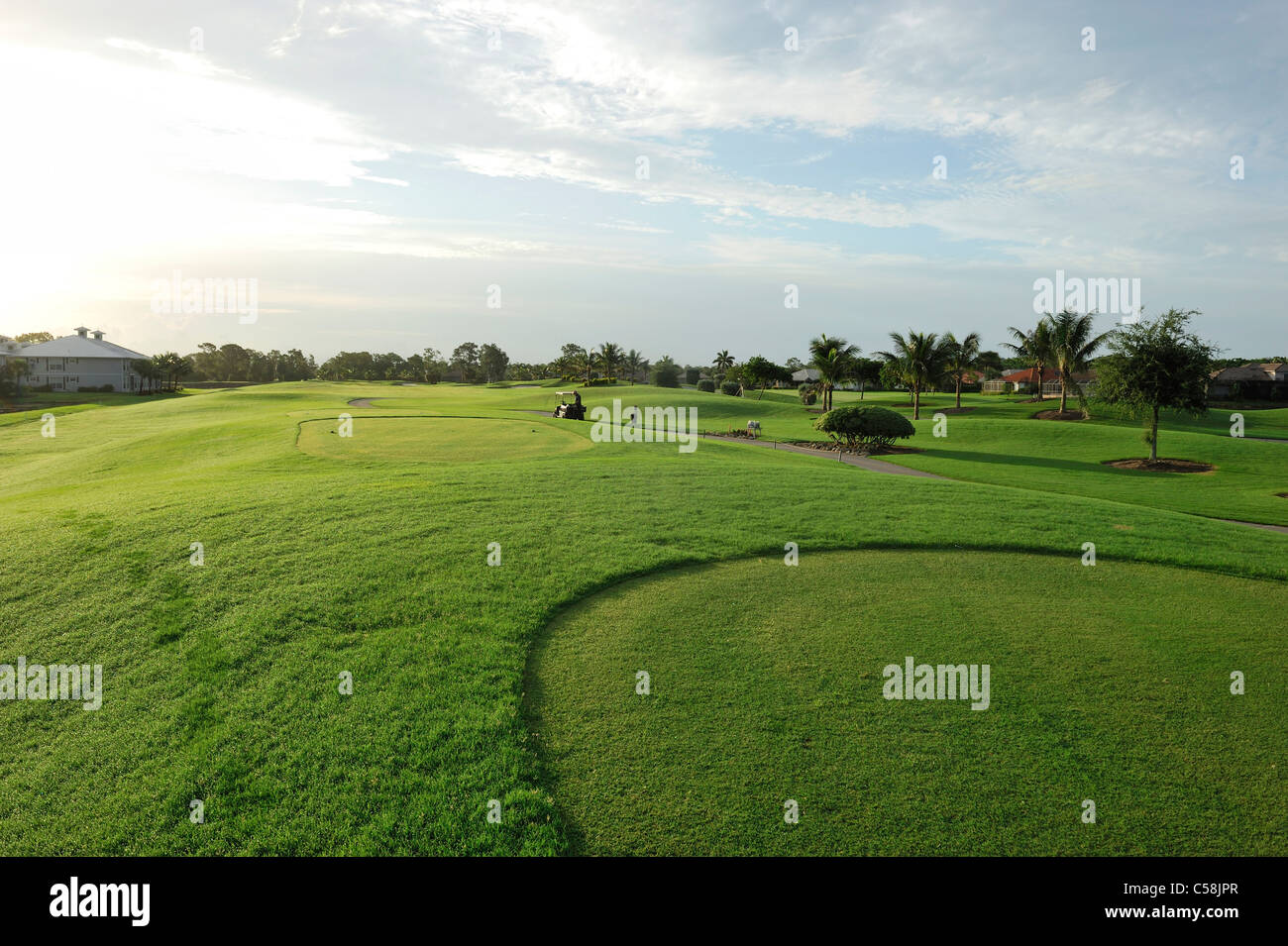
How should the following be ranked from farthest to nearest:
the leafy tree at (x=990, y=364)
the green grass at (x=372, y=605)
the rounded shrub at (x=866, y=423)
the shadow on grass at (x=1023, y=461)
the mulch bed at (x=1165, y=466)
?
the leafy tree at (x=990, y=364) < the rounded shrub at (x=866, y=423) < the shadow on grass at (x=1023, y=461) < the mulch bed at (x=1165, y=466) < the green grass at (x=372, y=605)

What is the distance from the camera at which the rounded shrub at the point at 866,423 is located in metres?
43.2

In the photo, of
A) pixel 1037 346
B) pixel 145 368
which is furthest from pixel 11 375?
pixel 1037 346

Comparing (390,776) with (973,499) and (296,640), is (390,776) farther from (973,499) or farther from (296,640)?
(973,499)

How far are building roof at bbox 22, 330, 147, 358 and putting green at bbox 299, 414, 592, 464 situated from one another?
10094 centimetres

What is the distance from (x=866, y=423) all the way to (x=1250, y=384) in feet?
210

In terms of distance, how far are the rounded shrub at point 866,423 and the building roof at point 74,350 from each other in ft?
394

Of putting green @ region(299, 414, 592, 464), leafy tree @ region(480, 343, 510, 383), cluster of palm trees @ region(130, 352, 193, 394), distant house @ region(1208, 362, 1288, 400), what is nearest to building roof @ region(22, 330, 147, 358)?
cluster of palm trees @ region(130, 352, 193, 394)

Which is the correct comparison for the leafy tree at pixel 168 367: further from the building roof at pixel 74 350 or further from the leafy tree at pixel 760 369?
the leafy tree at pixel 760 369

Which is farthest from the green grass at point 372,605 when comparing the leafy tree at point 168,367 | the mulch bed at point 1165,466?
the leafy tree at point 168,367

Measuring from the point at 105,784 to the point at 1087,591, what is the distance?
1426 centimetres

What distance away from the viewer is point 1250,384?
77.6 meters

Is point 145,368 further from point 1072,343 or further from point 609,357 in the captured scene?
point 1072,343

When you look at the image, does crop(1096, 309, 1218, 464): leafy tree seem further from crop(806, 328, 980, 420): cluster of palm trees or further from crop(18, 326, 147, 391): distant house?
crop(18, 326, 147, 391): distant house
